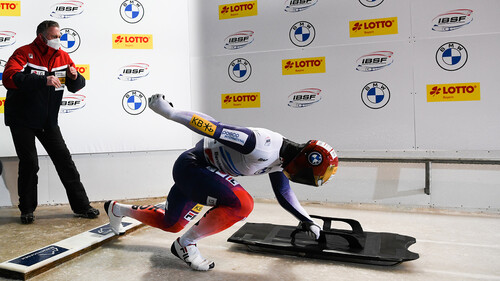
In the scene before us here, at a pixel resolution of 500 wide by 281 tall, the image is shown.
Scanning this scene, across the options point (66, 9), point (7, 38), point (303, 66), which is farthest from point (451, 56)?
point (7, 38)

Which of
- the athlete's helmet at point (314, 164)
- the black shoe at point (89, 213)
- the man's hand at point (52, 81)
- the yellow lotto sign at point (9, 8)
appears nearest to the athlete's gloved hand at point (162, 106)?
the athlete's helmet at point (314, 164)

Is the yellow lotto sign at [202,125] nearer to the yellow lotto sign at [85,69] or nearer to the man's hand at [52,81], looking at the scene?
the man's hand at [52,81]

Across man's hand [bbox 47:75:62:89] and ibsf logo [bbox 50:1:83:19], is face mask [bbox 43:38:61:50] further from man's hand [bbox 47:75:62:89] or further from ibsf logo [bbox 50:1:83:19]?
ibsf logo [bbox 50:1:83:19]

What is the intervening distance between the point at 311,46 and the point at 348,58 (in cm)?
43

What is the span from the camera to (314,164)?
7.09 ft

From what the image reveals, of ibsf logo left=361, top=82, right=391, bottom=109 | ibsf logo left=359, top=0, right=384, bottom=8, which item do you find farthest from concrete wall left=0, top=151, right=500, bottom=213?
ibsf logo left=359, top=0, right=384, bottom=8

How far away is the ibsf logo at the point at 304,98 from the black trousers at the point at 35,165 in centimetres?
243

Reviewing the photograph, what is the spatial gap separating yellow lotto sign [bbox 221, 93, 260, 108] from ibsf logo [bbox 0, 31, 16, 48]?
238 centimetres

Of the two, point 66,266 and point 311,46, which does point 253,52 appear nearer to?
point 311,46

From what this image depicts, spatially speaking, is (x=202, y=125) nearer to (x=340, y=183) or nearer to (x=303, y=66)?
(x=303, y=66)

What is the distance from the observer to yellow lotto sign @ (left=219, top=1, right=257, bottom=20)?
4.39 meters

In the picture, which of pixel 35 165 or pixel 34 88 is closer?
pixel 34 88

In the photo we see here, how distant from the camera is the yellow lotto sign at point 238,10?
4.39 m

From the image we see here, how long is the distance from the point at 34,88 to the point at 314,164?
2598 mm
